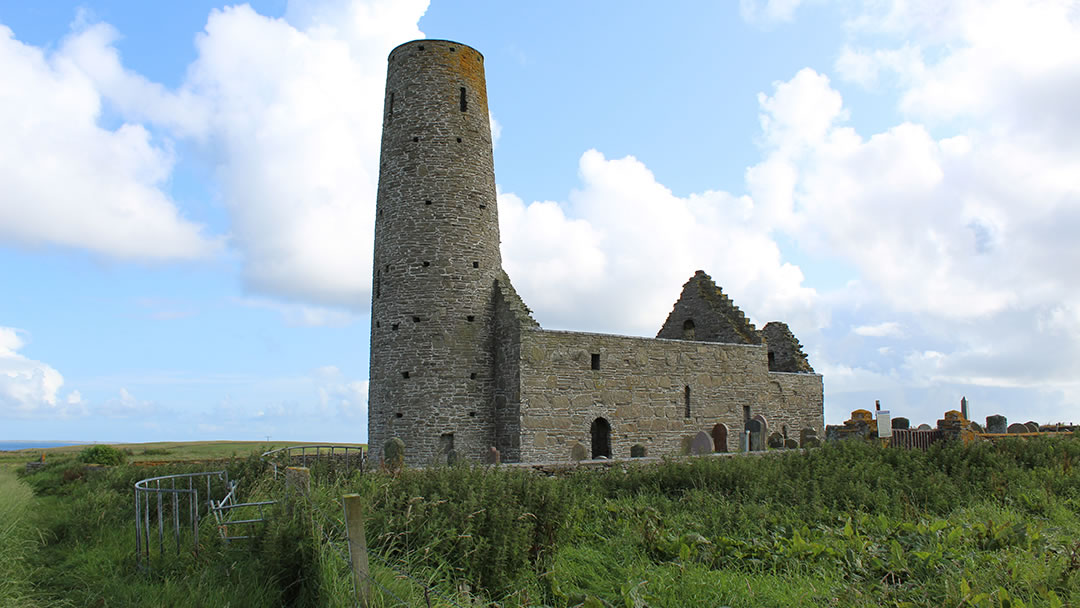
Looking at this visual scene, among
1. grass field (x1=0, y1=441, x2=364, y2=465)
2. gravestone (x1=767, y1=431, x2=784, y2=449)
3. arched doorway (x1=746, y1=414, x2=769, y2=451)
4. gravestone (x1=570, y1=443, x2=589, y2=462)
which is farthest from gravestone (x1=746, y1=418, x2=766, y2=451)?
grass field (x1=0, y1=441, x2=364, y2=465)

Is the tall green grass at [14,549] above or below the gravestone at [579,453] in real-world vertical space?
below

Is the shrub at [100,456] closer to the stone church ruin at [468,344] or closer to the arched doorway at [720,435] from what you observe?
the stone church ruin at [468,344]

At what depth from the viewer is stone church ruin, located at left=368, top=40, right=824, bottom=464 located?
20.3m

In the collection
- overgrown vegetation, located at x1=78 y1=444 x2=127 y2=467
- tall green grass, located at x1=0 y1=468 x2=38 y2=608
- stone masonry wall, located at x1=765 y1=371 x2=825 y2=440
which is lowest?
overgrown vegetation, located at x1=78 y1=444 x2=127 y2=467

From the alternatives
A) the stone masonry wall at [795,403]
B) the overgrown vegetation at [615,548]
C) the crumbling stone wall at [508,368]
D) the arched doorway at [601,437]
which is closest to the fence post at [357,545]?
the overgrown vegetation at [615,548]

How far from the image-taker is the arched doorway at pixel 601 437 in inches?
846

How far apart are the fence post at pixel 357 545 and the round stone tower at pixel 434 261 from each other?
45.7ft

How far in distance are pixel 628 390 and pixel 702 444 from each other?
12.0 feet

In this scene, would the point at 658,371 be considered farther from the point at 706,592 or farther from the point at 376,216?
the point at 706,592

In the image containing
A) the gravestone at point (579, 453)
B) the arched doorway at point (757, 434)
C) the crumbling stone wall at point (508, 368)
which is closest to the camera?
the gravestone at point (579, 453)

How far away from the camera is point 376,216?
22.6 metres

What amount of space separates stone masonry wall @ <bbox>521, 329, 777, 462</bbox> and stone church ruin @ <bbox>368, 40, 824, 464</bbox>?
43 millimetres

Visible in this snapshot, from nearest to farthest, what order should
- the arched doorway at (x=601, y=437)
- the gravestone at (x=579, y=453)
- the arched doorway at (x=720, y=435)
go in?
the gravestone at (x=579, y=453) → the arched doorway at (x=601, y=437) → the arched doorway at (x=720, y=435)

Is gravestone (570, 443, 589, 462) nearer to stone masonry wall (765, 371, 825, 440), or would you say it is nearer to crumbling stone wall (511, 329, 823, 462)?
crumbling stone wall (511, 329, 823, 462)
